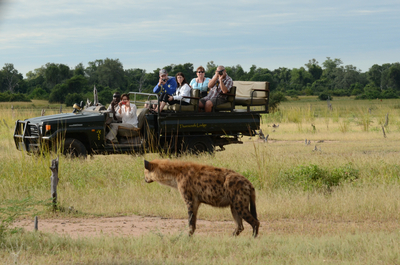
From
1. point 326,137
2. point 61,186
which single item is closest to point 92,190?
point 61,186

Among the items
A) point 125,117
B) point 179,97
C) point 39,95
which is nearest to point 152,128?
point 125,117

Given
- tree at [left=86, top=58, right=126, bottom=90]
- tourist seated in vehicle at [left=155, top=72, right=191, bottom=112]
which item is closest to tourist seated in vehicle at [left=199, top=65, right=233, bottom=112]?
tourist seated in vehicle at [left=155, top=72, right=191, bottom=112]

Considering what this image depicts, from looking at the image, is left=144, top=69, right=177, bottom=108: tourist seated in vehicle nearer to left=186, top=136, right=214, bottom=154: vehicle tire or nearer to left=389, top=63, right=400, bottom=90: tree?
left=186, top=136, right=214, bottom=154: vehicle tire

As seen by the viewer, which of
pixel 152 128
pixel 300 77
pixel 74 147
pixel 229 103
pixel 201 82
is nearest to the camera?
pixel 74 147

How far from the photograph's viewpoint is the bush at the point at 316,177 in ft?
31.0

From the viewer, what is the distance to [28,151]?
1134 centimetres

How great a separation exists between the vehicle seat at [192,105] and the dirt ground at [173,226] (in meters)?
4.40

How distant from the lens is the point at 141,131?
11.8 m

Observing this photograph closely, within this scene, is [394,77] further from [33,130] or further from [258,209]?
[258,209]

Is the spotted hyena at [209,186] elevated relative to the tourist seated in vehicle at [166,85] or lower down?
lower down

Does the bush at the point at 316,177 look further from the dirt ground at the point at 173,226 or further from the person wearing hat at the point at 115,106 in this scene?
the person wearing hat at the point at 115,106

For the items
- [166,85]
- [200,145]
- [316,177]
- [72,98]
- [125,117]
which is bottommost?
[316,177]

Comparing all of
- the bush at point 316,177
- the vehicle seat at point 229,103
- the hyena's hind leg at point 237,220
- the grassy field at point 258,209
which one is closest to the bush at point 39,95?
the vehicle seat at point 229,103

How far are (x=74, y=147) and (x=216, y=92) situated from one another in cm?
356
